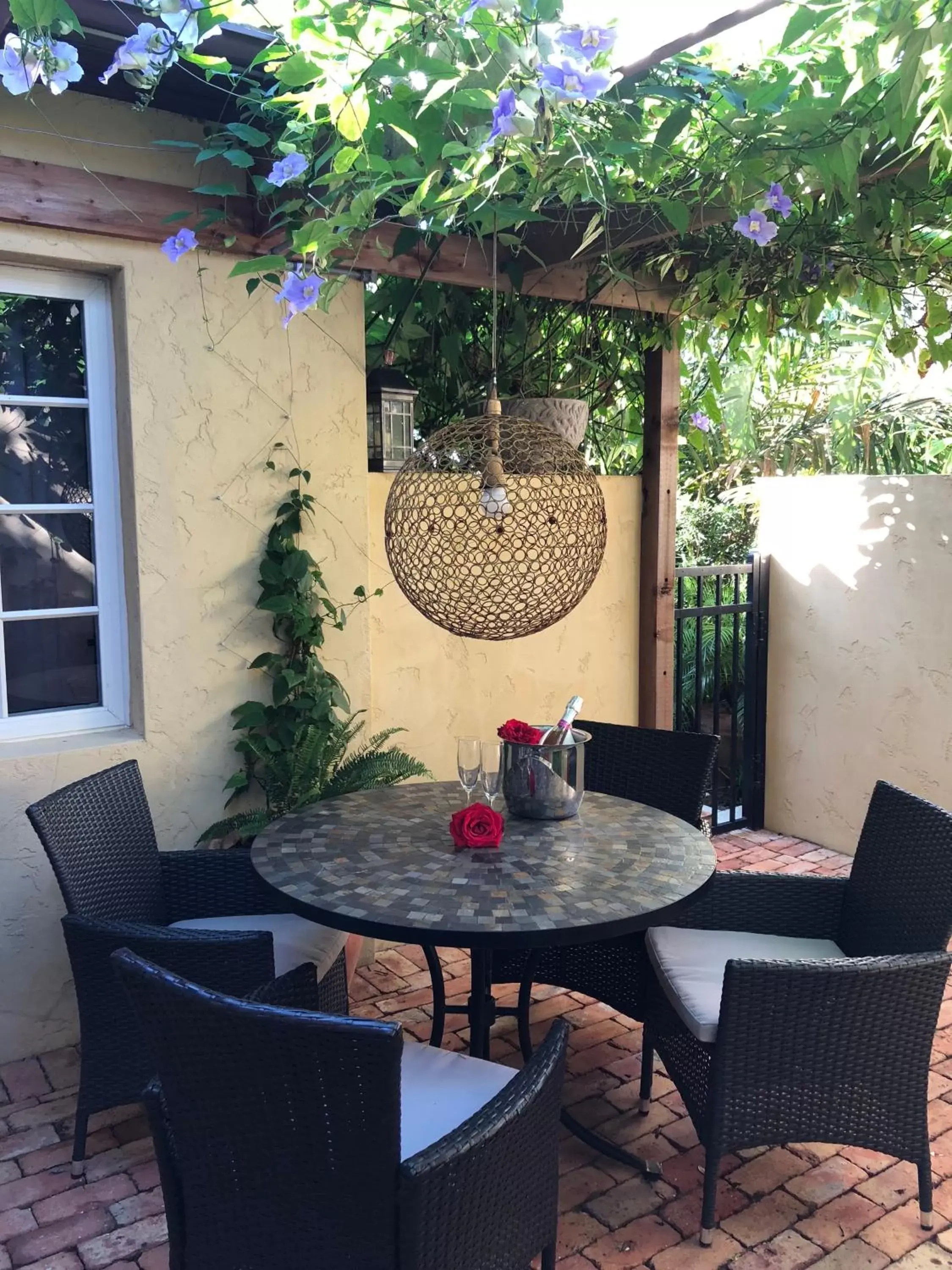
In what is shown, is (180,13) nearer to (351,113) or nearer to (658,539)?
(351,113)

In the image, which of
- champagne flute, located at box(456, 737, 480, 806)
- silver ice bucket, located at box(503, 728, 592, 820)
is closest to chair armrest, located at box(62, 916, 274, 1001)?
champagne flute, located at box(456, 737, 480, 806)

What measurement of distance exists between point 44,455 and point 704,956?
2.41 metres

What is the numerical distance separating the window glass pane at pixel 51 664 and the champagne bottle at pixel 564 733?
152 centimetres

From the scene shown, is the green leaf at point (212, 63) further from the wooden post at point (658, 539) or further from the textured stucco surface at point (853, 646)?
the textured stucco surface at point (853, 646)

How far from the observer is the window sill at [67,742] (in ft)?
9.91

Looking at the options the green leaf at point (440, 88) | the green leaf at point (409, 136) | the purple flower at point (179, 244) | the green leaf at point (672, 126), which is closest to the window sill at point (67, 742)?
the purple flower at point (179, 244)

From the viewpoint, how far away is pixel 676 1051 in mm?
2473

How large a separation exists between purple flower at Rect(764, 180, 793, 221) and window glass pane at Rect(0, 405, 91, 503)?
6.86 ft

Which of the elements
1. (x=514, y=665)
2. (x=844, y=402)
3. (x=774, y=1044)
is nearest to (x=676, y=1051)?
(x=774, y=1044)

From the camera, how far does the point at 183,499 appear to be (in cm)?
323

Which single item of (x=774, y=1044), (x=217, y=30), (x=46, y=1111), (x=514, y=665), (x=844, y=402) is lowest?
(x=46, y=1111)

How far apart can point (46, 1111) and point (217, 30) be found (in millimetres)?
2856

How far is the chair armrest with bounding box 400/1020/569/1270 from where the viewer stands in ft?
5.21

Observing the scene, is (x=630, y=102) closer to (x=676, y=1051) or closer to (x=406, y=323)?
(x=406, y=323)
